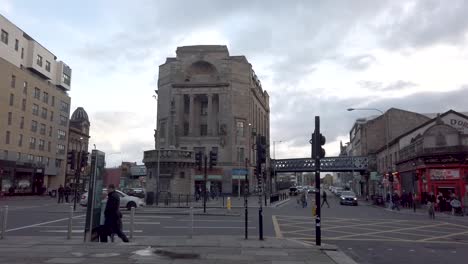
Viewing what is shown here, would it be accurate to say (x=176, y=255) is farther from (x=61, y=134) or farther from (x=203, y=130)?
(x=61, y=134)

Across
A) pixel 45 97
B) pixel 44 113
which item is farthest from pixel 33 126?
pixel 45 97

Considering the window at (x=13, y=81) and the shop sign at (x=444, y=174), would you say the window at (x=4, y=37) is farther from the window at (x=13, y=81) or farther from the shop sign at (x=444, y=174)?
the shop sign at (x=444, y=174)

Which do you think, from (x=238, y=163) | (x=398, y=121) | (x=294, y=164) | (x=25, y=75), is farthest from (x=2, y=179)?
(x=398, y=121)

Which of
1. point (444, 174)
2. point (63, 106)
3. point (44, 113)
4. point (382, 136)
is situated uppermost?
point (63, 106)

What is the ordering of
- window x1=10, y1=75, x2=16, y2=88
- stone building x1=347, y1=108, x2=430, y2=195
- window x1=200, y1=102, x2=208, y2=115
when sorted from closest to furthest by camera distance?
stone building x1=347, y1=108, x2=430, y2=195, window x1=10, y1=75, x2=16, y2=88, window x1=200, y1=102, x2=208, y2=115

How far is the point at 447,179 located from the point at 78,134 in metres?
75.8

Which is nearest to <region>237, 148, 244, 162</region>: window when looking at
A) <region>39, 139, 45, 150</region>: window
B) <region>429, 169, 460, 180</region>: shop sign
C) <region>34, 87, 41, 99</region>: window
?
<region>39, 139, 45, 150</region>: window

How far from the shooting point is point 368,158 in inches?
2857

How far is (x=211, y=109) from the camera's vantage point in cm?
7850

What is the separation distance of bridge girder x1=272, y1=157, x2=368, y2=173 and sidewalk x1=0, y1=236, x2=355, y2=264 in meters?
63.1

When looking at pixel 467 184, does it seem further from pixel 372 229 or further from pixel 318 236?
pixel 318 236

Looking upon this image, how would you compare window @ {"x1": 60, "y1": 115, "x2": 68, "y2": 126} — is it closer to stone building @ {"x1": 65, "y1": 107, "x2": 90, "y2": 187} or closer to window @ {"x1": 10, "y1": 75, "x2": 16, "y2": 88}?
stone building @ {"x1": 65, "y1": 107, "x2": 90, "y2": 187}

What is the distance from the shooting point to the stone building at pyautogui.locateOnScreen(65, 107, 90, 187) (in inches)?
3378

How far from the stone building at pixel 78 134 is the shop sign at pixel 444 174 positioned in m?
62.3
